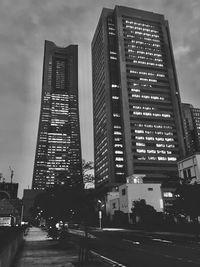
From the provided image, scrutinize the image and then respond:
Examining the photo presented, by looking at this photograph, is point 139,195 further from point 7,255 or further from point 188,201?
point 7,255

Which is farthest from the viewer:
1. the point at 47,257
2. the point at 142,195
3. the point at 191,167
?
the point at 142,195

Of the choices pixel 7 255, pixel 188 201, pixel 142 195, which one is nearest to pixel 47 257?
pixel 7 255

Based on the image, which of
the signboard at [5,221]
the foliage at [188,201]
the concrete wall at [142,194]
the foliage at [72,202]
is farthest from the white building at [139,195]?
the foliage at [72,202]

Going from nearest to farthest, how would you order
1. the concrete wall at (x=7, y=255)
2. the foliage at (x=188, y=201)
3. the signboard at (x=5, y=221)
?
the concrete wall at (x=7, y=255) < the foliage at (x=188, y=201) < the signboard at (x=5, y=221)

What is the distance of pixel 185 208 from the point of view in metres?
41.0

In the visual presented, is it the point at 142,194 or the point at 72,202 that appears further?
the point at 142,194

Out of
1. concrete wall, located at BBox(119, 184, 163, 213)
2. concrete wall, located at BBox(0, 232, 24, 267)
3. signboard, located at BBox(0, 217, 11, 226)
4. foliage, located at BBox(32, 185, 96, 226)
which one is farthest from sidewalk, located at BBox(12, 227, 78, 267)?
concrete wall, located at BBox(119, 184, 163, 213)

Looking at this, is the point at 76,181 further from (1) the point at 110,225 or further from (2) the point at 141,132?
(2) the point at 141,132

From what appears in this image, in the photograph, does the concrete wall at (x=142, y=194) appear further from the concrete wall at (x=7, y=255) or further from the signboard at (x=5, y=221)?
the concrete wall at (x=7, y=255)

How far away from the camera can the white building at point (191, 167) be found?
221ft

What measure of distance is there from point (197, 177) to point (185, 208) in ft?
91.9

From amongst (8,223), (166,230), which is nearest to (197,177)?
(166,230)

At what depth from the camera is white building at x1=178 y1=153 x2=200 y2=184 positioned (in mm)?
67438

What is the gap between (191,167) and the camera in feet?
231
